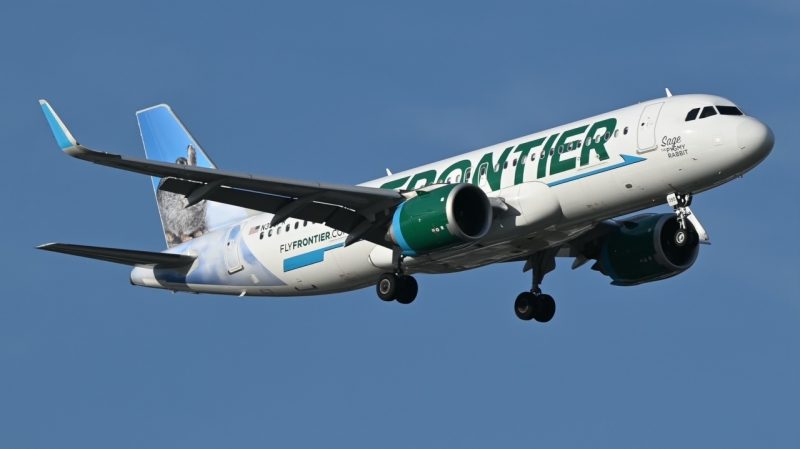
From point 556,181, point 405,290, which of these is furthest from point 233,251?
point 556,181

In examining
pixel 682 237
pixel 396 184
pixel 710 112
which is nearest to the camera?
pixel 710 112

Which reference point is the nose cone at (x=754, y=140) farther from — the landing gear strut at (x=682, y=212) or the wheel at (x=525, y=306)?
the wheel at (x=525, y=306)

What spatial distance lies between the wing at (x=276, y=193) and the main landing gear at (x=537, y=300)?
6.46 metres

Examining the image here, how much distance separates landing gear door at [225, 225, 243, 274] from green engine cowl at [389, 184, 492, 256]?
8.82 meters

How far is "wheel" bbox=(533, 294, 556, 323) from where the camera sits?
49.0 m

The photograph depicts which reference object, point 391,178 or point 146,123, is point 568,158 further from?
point 146,123

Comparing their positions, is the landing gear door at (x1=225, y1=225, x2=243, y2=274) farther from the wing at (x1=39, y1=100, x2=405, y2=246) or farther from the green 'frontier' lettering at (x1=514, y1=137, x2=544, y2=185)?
the green 'frontier' lettering at (x1=514, y1=137, x2=544, y2=185)

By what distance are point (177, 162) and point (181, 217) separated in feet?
7.59

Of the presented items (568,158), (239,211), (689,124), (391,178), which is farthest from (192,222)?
(689,124)

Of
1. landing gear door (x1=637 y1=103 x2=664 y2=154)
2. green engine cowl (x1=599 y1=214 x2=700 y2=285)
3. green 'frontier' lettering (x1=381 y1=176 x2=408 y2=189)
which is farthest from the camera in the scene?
green engine cowl (x1=599 y1=214 x2=700 y2=285)

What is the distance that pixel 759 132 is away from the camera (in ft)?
129

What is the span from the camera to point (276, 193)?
4231 cm

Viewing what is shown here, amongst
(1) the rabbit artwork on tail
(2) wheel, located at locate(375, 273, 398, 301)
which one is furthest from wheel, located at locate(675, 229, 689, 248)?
(1) the rabbit artwork on tail

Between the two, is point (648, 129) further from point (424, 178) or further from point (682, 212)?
point (424, 178)
